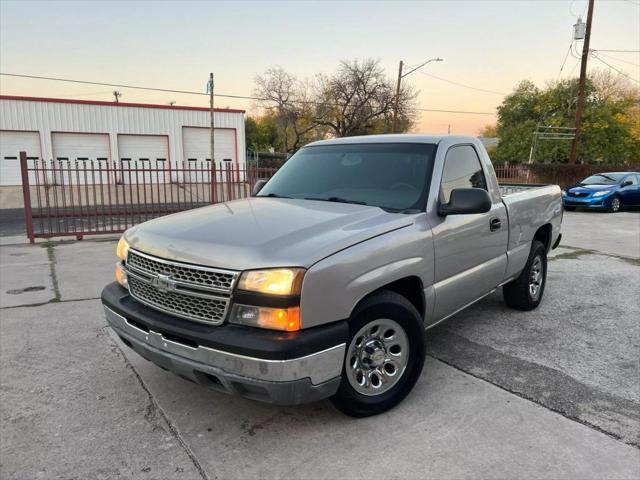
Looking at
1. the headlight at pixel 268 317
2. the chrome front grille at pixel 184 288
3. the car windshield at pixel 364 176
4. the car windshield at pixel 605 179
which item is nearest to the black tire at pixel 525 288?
the car windshield at pixel 364 176

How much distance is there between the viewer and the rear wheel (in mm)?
16875

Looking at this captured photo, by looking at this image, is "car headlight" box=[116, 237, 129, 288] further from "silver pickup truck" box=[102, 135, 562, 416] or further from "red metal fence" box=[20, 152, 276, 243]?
"red metal fence" box=[20, 152, 276, 243]

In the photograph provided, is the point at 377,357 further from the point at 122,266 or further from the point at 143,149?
the point at 143,149

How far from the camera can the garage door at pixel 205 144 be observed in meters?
32.1

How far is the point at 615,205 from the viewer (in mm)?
17016

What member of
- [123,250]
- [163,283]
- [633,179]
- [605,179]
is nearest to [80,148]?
[605,179]

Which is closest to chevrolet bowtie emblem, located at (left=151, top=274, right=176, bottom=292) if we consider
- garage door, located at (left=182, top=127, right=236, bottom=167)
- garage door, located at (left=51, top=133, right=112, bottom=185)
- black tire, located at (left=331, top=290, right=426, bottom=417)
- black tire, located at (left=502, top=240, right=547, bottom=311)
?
black tire, located at (left=331, top=290, right=426, bottom=417)

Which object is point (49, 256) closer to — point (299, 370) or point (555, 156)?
point (299, 370)

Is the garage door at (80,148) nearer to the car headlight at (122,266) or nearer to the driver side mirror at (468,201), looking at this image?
the car headlight at (122,266)

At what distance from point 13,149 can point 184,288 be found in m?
31.3

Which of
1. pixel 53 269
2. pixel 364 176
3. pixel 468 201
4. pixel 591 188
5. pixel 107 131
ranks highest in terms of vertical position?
pixel 107 131

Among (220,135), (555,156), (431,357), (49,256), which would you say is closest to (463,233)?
(431,357)

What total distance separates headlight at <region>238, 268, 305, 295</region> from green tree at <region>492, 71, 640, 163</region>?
137ft

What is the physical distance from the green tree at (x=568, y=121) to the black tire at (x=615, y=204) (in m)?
24.1
